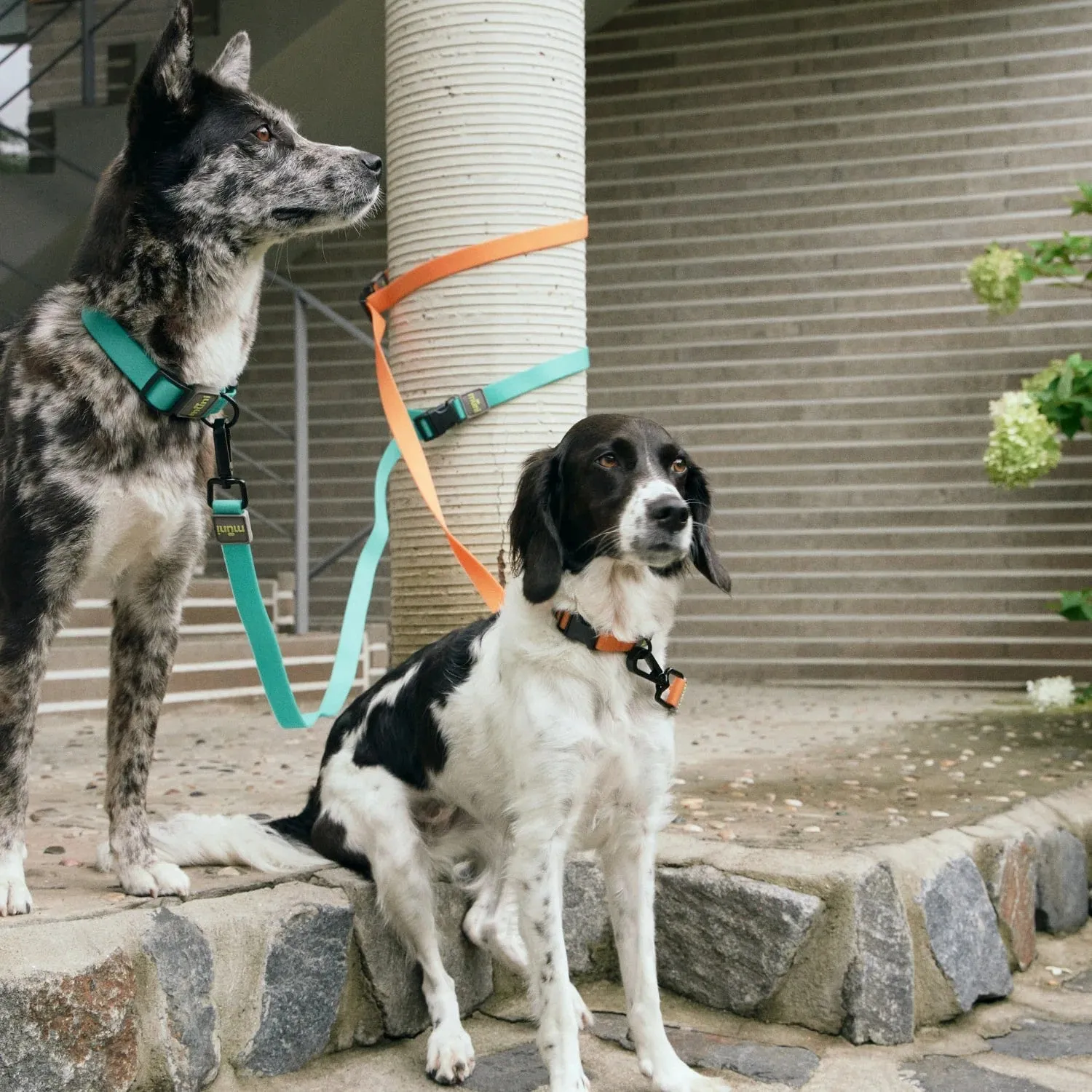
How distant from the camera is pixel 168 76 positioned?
2166 millimetres

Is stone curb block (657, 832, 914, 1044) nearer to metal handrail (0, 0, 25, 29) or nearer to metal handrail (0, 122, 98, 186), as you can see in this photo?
metal handrail (0, 122, 98, 186)

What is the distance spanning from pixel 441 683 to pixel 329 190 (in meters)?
0.92

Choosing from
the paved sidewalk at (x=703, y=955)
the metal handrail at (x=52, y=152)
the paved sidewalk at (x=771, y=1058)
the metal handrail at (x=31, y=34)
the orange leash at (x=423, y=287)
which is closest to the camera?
the paved sidewalk at (x=703, y=955)

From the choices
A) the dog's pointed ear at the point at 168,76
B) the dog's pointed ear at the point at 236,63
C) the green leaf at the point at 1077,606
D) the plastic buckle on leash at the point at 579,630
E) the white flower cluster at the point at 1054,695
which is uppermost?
the dog's pointed ear at the point at 236,63

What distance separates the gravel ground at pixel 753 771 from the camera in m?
2.80

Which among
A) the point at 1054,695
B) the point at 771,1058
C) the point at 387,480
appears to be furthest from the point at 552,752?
the point at 1054,695

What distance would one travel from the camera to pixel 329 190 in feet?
7.85

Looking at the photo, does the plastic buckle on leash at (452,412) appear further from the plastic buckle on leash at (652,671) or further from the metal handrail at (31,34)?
the metal handrail at (31,34)

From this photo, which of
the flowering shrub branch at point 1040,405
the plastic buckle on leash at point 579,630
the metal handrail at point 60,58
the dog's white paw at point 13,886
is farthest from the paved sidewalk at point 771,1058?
the metal handrail at point 60,58

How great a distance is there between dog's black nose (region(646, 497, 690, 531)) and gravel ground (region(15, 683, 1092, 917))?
926mm

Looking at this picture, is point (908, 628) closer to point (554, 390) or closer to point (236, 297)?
point (554, 390)

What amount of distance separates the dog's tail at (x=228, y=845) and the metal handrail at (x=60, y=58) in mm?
4918

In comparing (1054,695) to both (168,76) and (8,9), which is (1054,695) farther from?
(8,9)

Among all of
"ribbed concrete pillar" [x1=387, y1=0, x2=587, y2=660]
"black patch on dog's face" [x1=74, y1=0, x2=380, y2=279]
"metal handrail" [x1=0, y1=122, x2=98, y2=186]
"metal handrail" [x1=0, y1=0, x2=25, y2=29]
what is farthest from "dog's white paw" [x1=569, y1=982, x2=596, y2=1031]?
"metal handrail" [x1=0, y1=0, x2=25, y2=29]
